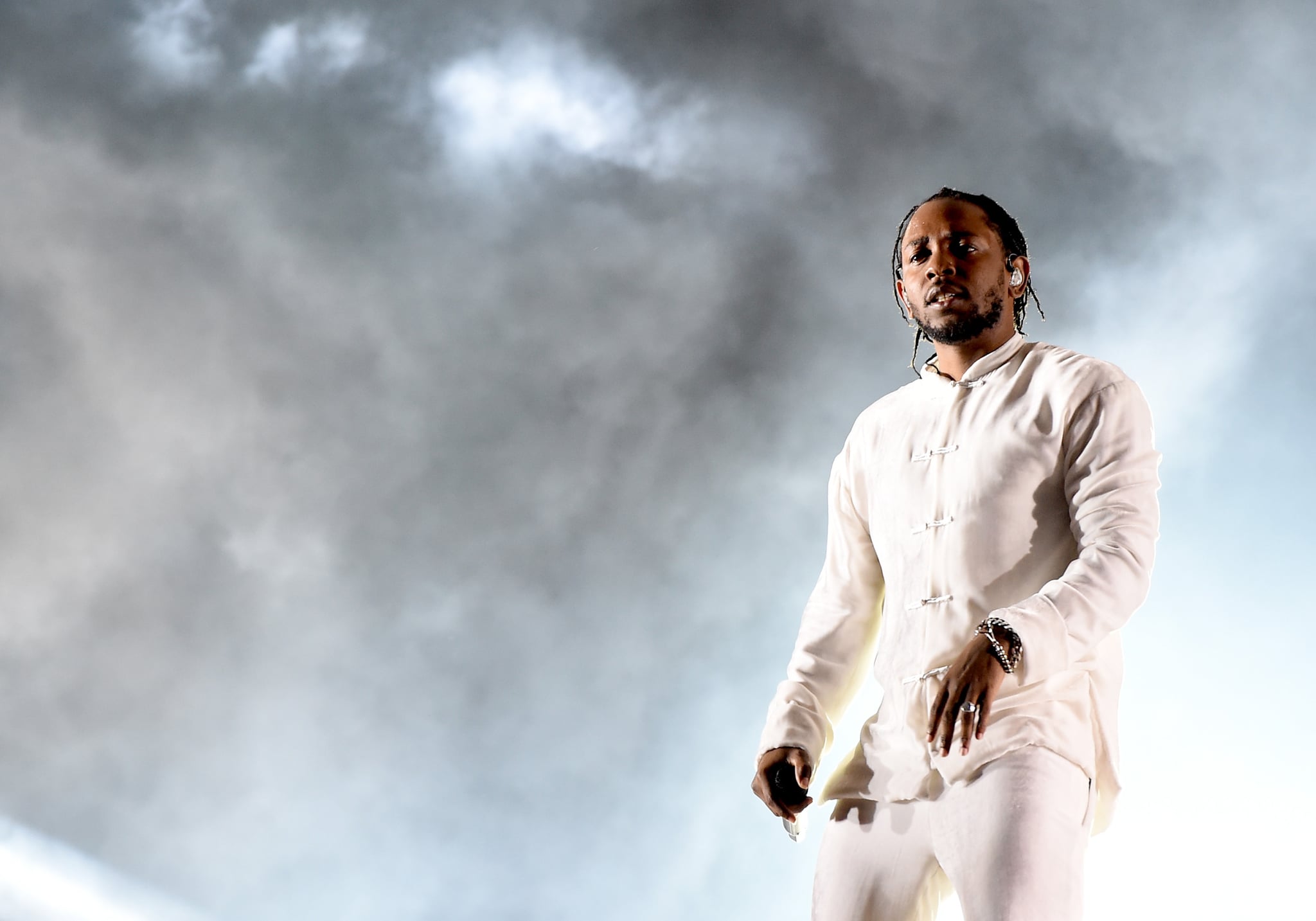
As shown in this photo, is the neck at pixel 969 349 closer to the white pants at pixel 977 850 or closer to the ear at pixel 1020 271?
the ear at pixel 1020 271

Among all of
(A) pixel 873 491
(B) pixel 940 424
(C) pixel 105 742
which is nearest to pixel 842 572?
(A) pixel 873 491

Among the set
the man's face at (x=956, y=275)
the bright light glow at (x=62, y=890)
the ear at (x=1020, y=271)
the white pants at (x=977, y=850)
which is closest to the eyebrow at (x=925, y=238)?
the man's face at (x=956, y=275)

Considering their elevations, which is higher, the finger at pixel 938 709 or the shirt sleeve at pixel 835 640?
the shirt sleeve at pixel 835 640

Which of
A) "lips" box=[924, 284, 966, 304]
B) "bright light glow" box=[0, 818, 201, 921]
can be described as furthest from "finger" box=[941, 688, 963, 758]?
"bright light glow" box=[0, 818, 201, 921]

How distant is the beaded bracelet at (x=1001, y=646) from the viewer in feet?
4.39

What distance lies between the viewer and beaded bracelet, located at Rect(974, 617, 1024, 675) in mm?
1337

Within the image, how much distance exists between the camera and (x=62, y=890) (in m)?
4.91

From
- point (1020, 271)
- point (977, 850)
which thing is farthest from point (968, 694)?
point (1020, 271)

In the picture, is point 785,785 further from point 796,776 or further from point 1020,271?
point 1020,271

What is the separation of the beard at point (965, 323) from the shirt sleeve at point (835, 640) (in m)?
0.25

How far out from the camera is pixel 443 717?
19.1ft

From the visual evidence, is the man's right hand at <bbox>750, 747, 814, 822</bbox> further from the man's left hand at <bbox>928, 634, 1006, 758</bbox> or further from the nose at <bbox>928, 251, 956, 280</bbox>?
the nose at <bbox>928, 251, 956, 280</bbox>

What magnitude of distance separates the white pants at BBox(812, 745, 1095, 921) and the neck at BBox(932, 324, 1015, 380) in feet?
2.11

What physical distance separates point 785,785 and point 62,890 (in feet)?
14.6
